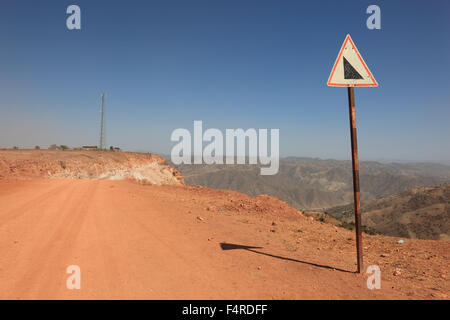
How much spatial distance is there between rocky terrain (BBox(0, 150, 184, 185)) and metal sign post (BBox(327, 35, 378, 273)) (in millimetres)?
17558

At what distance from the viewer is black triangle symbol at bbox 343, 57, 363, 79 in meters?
4.75

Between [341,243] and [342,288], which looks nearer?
[342,288]

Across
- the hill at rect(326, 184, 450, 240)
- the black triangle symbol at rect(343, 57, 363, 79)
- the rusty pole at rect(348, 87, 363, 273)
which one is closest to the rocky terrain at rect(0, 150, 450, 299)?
the rusty pole at rect(348, 87, 363, 273)

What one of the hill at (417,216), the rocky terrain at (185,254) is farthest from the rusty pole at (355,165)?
the hill at (417,216)

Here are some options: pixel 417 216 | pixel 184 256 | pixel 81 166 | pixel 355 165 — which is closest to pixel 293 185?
pixel 417 216

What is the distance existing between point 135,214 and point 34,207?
3124mm

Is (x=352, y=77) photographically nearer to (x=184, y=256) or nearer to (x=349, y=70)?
(x=349, y=70)

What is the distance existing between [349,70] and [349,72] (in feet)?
0.13

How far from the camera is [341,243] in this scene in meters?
7.09

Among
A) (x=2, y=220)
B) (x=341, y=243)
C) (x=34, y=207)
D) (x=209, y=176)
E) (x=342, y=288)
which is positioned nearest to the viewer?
(x=342, y=288)

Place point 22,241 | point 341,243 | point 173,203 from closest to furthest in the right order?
point 22,241 → point 341,243 → point 173,203

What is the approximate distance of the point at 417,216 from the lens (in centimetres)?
4100
